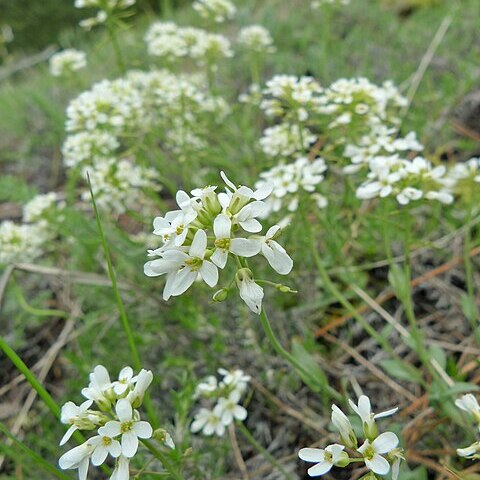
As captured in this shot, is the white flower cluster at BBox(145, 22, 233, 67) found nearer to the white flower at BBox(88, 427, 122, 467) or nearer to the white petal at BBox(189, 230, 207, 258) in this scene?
the white petal at BBox(189, 230, 207, 258)

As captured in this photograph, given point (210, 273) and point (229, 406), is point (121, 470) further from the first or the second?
point (229, 406)

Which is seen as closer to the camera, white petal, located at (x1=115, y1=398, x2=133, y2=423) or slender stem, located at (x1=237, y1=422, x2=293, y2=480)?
white petal, located at (x1=115, y1=398, x2=133, y2=423)

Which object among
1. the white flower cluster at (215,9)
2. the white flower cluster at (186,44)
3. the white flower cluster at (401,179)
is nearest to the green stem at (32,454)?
the white flower cluster at (401,179)

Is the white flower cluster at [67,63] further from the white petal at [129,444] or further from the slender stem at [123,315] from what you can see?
the white petal at [129,444]

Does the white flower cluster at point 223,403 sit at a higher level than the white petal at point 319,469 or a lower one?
lower

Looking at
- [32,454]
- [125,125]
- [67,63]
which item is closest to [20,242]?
[125,125]

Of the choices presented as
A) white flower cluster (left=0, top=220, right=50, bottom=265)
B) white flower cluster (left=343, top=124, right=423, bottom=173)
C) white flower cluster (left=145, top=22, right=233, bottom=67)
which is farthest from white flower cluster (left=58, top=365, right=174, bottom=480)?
white flower cluster (left=145, top=22, right=233, bottom=67)
